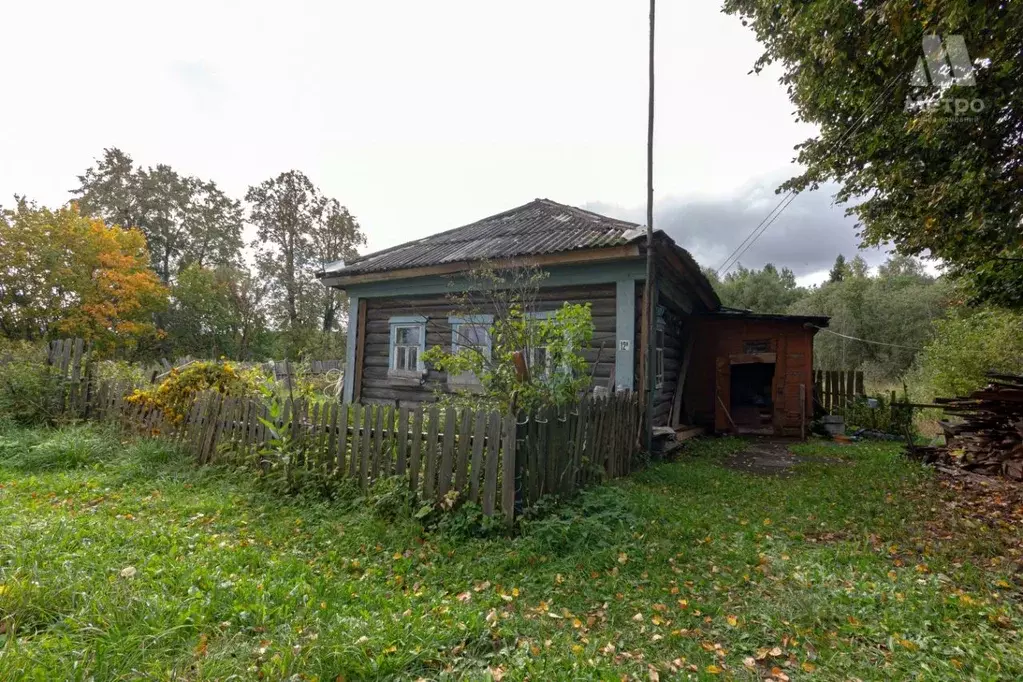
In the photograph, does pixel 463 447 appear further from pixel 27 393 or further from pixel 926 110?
pixel 27 393

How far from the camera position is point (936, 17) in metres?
4.91

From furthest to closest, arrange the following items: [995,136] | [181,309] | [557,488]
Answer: [181,309] → [995,136] → [557,488]

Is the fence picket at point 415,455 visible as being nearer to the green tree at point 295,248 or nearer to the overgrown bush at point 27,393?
the overgrown bush at point 27,393

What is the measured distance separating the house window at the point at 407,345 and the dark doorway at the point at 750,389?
8.31 metres

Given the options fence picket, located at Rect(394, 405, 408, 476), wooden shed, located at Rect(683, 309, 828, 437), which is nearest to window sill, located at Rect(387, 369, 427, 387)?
fence picket, located at Rect(394, 405, 408, 476)

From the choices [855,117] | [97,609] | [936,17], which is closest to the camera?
[97,609]

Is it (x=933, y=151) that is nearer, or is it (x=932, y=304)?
(x=933, y=151)

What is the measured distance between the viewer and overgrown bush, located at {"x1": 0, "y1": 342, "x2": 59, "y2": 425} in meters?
7.88

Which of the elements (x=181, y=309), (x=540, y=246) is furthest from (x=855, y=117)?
(x=181, y=309)

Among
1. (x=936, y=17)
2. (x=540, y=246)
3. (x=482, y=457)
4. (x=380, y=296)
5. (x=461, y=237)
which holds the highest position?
(x=936, y=17)

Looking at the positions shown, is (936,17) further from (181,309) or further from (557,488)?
(181,309)

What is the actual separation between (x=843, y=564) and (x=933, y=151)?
19.8 ft

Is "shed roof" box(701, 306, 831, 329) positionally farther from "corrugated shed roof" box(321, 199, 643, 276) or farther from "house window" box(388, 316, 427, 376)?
"house window" box(388, 316, 427, 376)

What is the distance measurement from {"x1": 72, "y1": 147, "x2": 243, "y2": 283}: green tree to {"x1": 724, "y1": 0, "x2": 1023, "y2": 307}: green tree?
3142 cm
